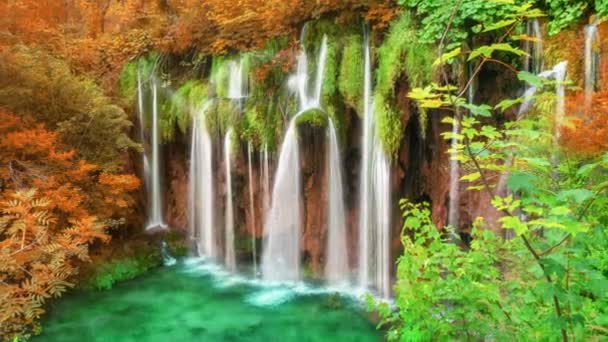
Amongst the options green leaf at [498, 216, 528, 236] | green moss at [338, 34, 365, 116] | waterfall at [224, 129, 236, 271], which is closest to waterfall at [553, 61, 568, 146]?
green moss at [338, 34, 365, 116]

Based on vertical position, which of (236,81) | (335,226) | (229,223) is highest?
(236,81)

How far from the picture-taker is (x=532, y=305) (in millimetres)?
3387

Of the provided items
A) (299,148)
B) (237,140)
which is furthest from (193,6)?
(299,148)

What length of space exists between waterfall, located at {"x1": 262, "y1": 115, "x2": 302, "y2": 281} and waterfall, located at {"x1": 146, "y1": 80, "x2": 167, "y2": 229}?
4.70 m

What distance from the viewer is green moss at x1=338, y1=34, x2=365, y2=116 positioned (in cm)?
980

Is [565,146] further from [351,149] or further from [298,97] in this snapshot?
[298,97]

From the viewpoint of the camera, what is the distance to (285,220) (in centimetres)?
1094

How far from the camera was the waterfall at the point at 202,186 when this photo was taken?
1241cm

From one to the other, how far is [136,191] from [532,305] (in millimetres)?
12414

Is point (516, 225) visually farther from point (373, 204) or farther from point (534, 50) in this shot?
point (373, 204)

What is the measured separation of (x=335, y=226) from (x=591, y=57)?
616cm

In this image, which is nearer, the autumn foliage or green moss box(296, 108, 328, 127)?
the autumn foliage

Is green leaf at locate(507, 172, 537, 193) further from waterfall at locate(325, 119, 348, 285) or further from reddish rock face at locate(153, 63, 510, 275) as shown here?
waterfall at locate(325, 119, 348, 285)

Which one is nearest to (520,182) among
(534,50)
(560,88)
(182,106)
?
(560,88)
